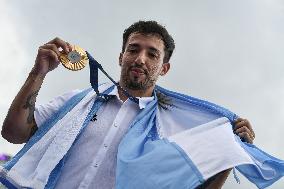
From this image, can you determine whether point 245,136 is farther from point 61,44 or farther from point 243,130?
point 61,44

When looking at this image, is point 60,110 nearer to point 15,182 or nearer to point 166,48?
point 15,182

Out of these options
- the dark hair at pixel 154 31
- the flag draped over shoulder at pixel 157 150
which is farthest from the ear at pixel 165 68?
the flag draped over shoulder at pixel 157 150

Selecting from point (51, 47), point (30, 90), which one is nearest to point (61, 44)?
point (51, 47)

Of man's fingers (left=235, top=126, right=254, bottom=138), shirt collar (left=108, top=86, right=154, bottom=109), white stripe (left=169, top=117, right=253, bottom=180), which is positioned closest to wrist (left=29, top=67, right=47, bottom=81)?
shirt collar (left=108, top=86, right=154, bottom=109)

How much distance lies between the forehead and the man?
0.03 metres

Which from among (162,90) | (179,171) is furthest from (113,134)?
(162,90)

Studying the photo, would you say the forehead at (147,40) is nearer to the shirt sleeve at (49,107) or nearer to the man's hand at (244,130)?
the shirt sleeve at (49,107)

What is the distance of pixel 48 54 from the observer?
3357mm

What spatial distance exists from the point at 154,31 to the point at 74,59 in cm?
130

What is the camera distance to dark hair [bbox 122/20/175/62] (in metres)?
4.49

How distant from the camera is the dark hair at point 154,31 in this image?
449 cm

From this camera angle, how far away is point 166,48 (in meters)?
4.57

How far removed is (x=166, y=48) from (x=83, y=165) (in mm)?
1726

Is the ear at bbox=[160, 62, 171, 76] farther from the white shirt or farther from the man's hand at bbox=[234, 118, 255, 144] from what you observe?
the man's hand at bbox=[234, 118, 255, 144]
